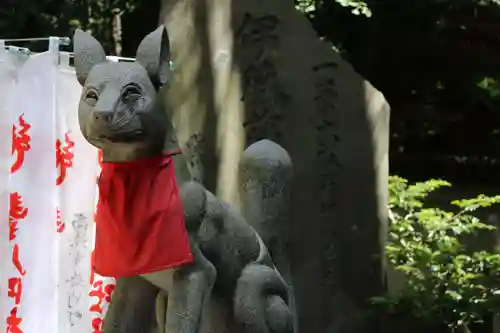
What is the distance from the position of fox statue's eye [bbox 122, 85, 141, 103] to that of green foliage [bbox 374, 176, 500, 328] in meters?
2.53

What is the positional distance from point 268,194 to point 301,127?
1291 mm

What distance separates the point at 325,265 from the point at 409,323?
2.40 ft

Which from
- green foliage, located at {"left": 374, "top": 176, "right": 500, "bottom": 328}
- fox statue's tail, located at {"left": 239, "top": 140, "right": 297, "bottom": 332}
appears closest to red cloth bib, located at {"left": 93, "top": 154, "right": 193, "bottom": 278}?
fox statue's tail, located at {"left": 239, "top": 140, "right": 297, "bottom": 332}

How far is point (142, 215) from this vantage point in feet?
7.69

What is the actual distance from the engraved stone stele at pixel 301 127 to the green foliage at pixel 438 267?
21 cm

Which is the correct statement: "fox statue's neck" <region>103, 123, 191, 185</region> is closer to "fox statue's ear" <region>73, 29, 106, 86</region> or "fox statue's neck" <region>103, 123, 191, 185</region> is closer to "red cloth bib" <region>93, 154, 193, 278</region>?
"red cloth bib" <region>93, 154, 193, 278</region>

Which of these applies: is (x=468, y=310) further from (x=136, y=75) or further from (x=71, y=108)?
(x=136, y=75)

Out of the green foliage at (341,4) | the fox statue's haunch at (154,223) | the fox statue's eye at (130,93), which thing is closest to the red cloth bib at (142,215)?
the fox statue's haunch at (154,223)

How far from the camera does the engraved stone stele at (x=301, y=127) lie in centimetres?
402

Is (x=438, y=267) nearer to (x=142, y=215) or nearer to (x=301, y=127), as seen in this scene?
(x=301, y=127)

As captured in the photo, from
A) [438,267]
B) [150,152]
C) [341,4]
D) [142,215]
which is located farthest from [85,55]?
[341,4]

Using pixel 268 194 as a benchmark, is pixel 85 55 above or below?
above

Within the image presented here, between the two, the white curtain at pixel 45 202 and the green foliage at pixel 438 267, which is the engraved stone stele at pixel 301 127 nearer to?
the green foliage at pixel 438 267

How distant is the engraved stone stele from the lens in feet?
13.2
